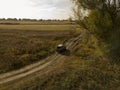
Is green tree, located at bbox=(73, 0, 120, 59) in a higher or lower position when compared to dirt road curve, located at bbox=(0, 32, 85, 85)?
higher

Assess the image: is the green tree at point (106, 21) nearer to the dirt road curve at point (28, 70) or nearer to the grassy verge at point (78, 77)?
the grassy verge at point (78, 77)

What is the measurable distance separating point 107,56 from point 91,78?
10.4 m

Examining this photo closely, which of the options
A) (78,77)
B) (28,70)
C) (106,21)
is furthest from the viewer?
(106,21)

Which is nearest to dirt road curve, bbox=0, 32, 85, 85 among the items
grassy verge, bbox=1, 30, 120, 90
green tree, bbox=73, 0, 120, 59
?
grassy verge, bbox=1, 30, 120, 90

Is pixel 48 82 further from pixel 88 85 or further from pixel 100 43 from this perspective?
pixel 100 43

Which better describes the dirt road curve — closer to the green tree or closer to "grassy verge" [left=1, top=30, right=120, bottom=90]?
"grassy verge" [left=1, top=30, right=120, bottom=90]

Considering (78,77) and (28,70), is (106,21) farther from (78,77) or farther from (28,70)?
(28,70)

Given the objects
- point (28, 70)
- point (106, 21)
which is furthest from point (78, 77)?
point (106, 21)

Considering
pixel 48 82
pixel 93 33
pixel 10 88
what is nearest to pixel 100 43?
pixel 93 33

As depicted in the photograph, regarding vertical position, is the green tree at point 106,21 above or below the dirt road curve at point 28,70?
above

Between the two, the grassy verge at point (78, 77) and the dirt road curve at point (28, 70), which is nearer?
the grassy verge at point (78, 77)

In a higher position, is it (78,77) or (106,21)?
(106,21)

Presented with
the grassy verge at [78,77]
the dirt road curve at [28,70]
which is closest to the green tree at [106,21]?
the grassy verge at [78,77]

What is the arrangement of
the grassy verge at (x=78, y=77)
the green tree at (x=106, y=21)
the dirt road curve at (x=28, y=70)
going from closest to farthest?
the grassy verge at (x=78, y=77) < the dirt road curve at (x=28, y=70) < the green tree at (x=106, y=21)
